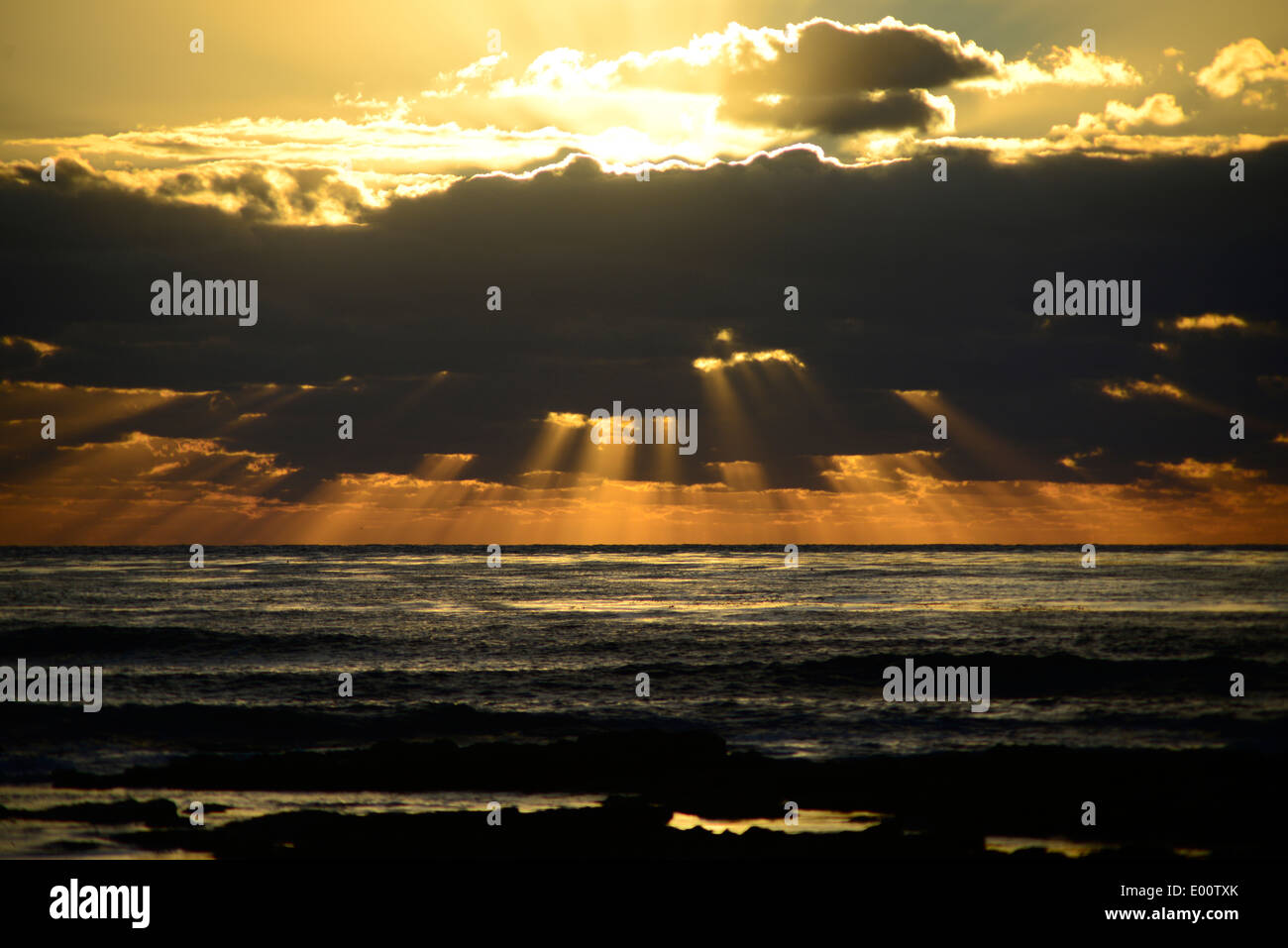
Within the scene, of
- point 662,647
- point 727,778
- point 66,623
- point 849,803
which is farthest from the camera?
point 66,623

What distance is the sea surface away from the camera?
2653cm

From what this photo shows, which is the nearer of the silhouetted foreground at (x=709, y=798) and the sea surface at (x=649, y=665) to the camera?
the silhouetted foreground at (x=709, y=798)

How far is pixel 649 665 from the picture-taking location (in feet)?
124

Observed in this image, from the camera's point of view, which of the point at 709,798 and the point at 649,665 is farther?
the point at 649,665

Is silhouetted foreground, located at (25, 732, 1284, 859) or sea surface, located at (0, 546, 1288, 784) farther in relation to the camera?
sea surface, located at (0, 546, 1288, 784)

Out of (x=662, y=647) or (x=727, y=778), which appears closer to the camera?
(x=727, y=778)

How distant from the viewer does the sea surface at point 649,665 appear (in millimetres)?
26531

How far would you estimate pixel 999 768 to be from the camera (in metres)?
20.8

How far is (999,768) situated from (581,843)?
1007 centimetres

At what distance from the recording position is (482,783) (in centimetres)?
2073
